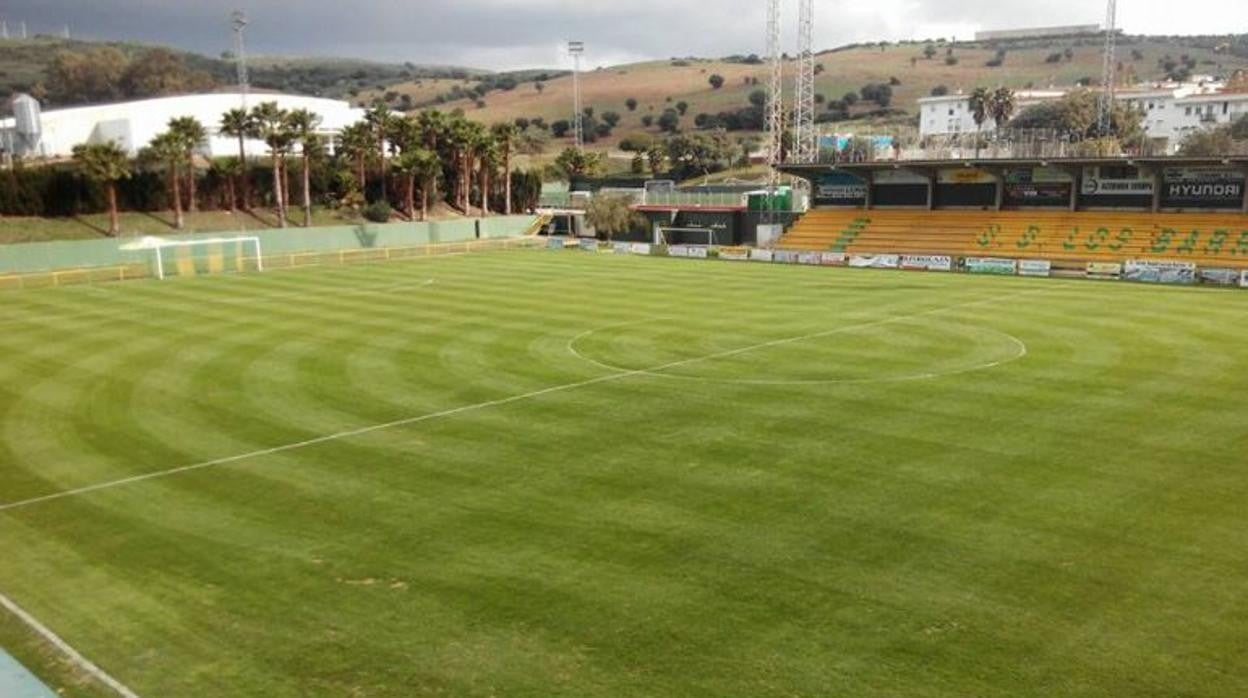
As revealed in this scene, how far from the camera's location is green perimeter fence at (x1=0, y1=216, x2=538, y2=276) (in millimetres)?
56562

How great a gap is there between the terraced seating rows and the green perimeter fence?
2726 cm

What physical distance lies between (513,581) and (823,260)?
51.4 metres

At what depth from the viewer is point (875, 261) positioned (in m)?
58.7

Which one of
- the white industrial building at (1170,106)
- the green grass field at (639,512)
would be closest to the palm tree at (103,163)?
the green grass field at (639,512)

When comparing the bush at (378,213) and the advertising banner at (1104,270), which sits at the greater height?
the bush at (378,213)

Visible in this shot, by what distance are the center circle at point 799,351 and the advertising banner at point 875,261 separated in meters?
24.9

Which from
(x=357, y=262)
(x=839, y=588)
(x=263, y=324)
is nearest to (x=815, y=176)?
(x=357, y=262)

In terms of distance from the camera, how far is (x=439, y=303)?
131 ft

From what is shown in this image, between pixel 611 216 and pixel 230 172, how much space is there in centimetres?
A: 3134

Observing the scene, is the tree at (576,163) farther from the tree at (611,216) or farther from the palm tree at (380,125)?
the tree at (611,216)

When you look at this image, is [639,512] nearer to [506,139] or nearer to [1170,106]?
[506,139]

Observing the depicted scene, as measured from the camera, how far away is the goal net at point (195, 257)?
56259 millimetres

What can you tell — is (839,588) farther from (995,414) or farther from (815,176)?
(815,176)

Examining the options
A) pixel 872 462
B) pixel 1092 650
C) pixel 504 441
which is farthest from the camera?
pixel 504 441
